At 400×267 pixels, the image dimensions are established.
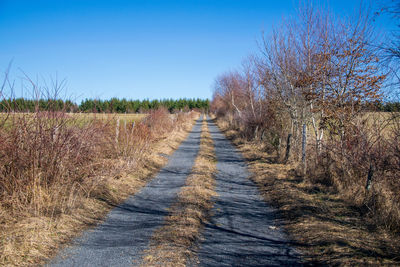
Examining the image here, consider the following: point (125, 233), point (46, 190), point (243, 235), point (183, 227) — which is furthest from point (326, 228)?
point (46, 190)

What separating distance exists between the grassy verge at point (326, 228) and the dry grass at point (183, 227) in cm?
154

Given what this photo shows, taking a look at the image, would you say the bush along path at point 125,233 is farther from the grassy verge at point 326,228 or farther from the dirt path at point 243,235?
the grassy verge at point 326,228

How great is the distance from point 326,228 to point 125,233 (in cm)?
333

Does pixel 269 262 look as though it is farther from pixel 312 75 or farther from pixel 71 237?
pixel 312 75

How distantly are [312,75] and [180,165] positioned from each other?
5770 millimetres

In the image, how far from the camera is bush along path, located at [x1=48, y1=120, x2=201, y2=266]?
3.86m

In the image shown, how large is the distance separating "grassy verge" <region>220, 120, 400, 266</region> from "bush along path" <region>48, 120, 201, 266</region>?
2.38 meters

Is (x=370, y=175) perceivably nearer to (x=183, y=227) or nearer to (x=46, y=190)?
(x=183, y=227)

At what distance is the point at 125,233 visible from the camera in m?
4.79

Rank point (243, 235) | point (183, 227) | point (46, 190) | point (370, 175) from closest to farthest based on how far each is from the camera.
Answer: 1. point (243, 235)
2. point (183, 227)
3. point (46, 190)
4. point (370, 175)

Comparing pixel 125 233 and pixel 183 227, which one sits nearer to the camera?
pixel 125 233

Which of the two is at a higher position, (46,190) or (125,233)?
(46,190)

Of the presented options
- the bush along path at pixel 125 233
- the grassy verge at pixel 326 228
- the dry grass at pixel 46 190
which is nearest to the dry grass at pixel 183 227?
the bush along path at pixel 125 233

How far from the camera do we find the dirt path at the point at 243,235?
3875 millimetres
